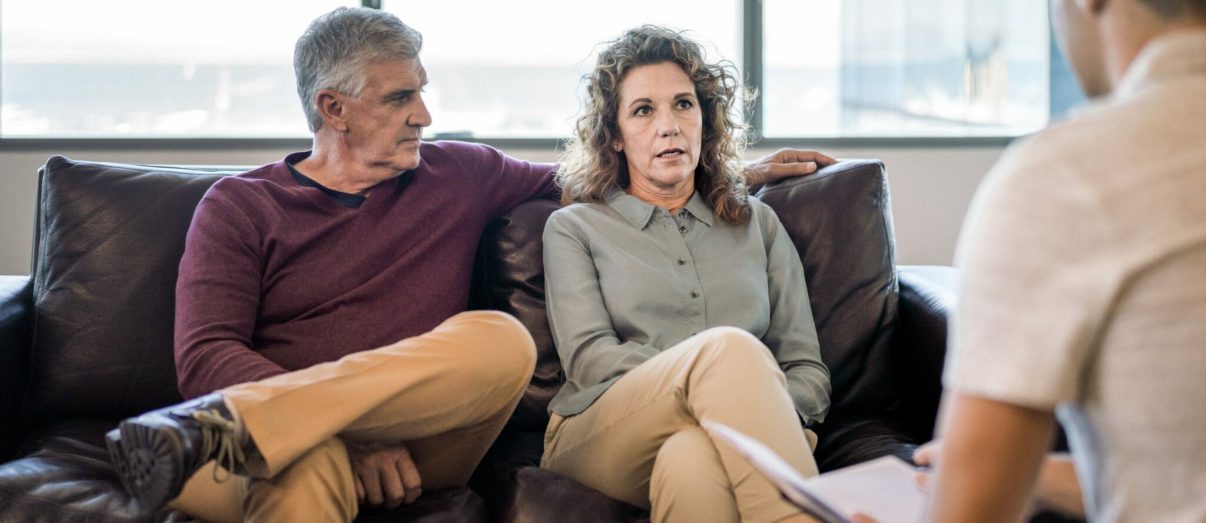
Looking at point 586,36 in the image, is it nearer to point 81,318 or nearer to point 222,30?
point 222,30

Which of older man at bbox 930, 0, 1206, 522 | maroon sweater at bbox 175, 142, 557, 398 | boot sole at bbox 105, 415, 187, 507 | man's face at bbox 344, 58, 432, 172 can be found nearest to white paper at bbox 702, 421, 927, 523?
older man at bbox 930, 0, 1206, 522

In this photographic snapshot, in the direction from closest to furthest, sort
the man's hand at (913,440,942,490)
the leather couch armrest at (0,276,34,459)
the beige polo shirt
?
the beige polo shirt < the man's hand at (913,440,942,490) < the leather couch armrest at (0,276,34,459)

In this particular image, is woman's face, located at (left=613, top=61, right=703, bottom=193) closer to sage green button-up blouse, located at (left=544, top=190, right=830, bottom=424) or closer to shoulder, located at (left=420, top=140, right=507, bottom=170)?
sage green button-up blouse, located at (left=544, top=190, right=830, bottom=424)

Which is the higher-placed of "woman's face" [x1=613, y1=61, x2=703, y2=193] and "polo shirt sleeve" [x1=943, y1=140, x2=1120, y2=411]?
"polo shirt sleeve" [x1=943, y1=140, x2=1120, y2=411]

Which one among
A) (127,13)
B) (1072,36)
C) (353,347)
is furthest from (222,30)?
(1072,36)

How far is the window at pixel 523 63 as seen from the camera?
3980 millimetres

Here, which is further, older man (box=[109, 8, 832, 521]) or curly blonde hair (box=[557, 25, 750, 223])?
curly blonde hair (box=[557, 25, 750, 223])

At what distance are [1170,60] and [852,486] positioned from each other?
0.50 meters

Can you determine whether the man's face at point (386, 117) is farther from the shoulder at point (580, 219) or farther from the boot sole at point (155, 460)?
the boot sole at point (155, 460)

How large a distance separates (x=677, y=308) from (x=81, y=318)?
45.3 inches

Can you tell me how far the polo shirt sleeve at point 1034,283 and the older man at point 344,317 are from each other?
103 cm

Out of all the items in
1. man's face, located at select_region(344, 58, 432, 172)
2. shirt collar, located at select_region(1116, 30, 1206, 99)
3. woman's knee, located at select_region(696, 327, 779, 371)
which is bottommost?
woman's knee, located at select_region(696, 327, 779, 371)

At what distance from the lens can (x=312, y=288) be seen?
208cm

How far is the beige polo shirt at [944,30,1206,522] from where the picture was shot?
0.69 meters
